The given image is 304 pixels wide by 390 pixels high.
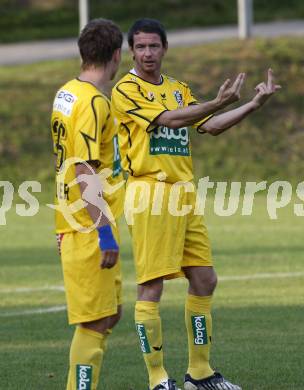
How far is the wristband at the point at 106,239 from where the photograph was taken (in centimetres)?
687

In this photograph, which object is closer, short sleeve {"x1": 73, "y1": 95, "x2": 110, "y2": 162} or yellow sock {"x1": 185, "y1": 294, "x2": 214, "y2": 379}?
short sleeve {"x1": 73, "y1": 95, "x2": 110, "y2": 162}

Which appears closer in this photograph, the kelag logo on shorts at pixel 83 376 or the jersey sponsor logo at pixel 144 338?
the kelag logo on shorts at pixel 83 376

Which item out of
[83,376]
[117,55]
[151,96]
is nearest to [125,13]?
[151,96]

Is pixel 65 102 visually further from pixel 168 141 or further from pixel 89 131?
pixel 168 141

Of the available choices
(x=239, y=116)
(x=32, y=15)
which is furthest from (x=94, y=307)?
(x=32, y=15)

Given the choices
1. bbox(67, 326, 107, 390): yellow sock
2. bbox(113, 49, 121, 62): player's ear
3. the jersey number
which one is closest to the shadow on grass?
bbox(67, 326, 107, 390): yellow sock

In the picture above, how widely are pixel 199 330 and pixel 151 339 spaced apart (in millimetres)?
436

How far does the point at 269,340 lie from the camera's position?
1007 cm

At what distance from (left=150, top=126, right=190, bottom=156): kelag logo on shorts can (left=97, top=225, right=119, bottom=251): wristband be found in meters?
1.64

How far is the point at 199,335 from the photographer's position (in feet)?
28.3

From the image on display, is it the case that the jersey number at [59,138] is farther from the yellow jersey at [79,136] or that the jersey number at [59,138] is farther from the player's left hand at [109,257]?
the player's left hand at [109,257]

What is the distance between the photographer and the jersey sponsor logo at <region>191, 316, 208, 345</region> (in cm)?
863

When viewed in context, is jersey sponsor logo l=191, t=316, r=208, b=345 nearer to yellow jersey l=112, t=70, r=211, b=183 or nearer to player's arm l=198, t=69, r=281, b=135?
yellow jersey l=112, t=70, r=211, b=183
